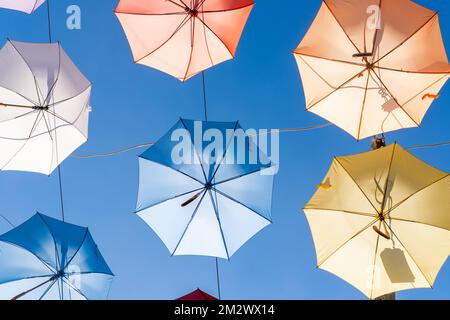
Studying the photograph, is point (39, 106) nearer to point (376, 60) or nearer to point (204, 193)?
point (204, 193)

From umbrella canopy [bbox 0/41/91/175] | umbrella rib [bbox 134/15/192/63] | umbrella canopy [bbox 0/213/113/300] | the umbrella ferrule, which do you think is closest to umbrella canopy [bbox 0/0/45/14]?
umbrella canopy [bbox 0/41/91/175]

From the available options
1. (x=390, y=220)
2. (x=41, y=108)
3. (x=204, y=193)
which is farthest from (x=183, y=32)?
(x=390, y=220)

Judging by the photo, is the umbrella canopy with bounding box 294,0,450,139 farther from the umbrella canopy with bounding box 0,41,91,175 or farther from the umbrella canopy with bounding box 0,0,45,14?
the umbrella canopy with bounding box 0,0,45,14

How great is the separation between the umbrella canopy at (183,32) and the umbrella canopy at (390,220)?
2939mm

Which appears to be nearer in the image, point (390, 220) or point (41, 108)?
point (390, 220)

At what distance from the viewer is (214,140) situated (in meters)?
7.13

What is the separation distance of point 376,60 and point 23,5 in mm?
5425

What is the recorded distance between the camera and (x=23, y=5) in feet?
23.2

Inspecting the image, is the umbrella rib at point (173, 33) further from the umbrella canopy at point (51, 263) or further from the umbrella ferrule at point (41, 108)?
the umbrella canopy at point (51, 263)

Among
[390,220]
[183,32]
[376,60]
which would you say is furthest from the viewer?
[183,32]

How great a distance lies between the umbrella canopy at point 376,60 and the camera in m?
6.89

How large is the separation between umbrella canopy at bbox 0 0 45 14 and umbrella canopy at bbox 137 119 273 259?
111 inches

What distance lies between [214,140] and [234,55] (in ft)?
5.27

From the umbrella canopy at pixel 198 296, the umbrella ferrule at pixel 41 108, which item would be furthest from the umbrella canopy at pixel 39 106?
the umbrella canopy at pixel 198 296
